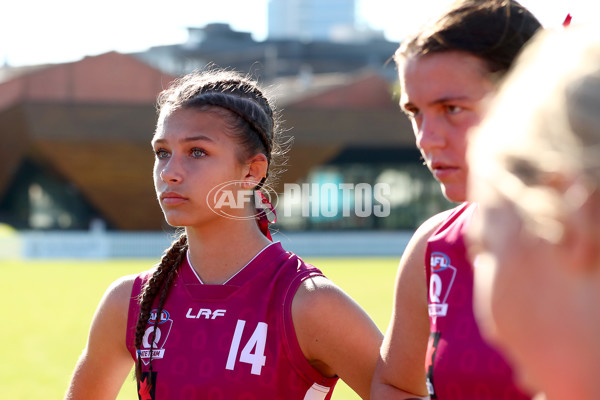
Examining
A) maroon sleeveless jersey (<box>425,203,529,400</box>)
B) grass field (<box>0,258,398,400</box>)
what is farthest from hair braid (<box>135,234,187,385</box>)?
grass field (<box>0,258,398,400</box>)

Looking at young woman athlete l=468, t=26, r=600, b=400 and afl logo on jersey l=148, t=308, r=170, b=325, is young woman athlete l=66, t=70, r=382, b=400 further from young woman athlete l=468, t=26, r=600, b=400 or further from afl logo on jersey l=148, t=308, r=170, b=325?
young woman athlete l=468, t=26, r=600, b=400

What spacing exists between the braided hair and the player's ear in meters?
0.03

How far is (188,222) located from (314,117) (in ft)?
104

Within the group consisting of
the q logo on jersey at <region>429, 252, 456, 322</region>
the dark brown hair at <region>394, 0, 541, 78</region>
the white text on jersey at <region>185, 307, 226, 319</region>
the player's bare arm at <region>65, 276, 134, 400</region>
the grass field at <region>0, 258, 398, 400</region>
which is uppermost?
the dark brown hair at <region>394, 0, 541, 78</region>

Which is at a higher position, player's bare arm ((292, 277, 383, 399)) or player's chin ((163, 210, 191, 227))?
player's chin ((163, 210, 191, 227))

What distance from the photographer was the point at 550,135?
0.86 meters

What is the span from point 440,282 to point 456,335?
190 mm

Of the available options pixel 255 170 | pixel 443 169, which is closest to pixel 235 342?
pixel 255 170

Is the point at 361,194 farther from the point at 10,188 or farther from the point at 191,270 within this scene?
the point at 191,270

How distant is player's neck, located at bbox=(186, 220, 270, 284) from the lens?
308cm

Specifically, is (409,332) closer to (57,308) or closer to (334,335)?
(334,335)

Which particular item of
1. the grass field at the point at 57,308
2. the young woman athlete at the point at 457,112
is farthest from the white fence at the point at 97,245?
the young woman athlete at the point at 457,112

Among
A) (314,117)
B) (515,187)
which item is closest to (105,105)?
(314,117)

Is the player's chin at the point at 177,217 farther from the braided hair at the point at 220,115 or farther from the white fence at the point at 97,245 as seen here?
the white fence at the point at 97,245
